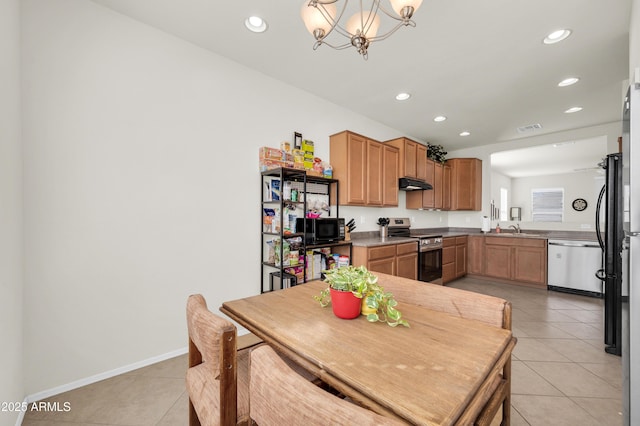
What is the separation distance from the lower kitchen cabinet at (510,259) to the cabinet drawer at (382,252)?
8.21ft

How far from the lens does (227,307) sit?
1284 millimetres

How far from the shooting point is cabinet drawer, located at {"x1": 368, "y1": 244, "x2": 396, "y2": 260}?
10.4ft

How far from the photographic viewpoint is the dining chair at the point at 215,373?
2.57 ft

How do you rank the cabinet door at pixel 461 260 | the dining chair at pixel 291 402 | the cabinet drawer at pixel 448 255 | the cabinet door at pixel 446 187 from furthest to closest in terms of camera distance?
the cabinet door at pixel 446 187 → the cabinet door at pixel 461 260 → the cabinet drawer at pixel 448 255 → the dining chair at pixel 291 402

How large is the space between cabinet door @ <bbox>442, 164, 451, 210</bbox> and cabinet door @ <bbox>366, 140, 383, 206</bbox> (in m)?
2.10

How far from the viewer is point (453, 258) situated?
4688 millimetres

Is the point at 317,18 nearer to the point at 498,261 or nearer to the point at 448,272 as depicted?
the point at 448,272

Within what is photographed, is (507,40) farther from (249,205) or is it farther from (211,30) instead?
(249,205)

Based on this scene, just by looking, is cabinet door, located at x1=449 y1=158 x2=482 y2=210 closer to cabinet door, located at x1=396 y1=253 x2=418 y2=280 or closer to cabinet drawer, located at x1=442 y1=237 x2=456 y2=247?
cabinet drawer, located at x1=442 y1=237 x2=456 y2=247

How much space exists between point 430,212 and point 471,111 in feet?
7.50

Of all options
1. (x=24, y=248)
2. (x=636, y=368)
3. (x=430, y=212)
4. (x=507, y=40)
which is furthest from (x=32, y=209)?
(x=430, y=212)

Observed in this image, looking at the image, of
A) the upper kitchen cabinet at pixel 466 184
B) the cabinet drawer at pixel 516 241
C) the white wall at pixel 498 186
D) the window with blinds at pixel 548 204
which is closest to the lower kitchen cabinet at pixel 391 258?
the cabinet drawer at pixel 516 241

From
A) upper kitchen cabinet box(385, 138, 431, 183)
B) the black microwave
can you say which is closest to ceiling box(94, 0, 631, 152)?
upper kitchen cabinet box(385, 138, 431, 183)

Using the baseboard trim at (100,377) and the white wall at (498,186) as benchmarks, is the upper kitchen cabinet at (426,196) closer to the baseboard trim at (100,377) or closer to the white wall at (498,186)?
the white wall at (498,186)
